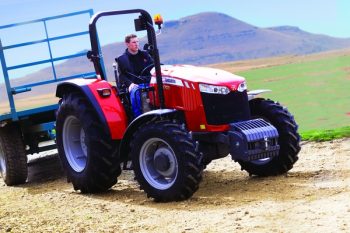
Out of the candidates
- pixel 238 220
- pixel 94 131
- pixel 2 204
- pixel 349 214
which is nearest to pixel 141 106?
pixel 94 131

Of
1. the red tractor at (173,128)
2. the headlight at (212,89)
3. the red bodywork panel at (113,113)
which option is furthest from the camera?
the red bodywork panel at (113,113)

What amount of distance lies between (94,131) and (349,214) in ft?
11.9

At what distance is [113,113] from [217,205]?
6.49ft

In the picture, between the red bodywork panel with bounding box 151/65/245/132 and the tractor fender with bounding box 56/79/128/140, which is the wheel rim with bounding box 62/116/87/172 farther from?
the red bodywork panel with bounding box 151/65/245/132

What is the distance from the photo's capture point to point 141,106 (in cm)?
870

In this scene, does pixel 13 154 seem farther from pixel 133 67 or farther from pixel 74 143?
pixel 133 67

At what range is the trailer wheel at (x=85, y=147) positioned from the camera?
8.73m

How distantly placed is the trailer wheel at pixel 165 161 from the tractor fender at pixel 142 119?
3.8 inches

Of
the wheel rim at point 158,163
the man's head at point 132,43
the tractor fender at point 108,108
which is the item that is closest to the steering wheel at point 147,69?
the man's head at point 132,43

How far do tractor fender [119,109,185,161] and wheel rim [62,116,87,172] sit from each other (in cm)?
112

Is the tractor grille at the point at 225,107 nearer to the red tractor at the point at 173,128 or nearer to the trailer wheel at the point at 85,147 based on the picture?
the red tractor at the point at 173,128

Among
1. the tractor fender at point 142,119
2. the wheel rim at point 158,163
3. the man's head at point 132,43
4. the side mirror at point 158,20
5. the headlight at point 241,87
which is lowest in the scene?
the wheel rim at point 158,163

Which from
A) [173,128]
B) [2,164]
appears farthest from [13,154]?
[173,128]

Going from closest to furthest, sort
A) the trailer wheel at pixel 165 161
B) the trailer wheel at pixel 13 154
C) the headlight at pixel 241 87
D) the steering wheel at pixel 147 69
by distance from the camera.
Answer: the trailer wheel at pixel 165 161, the headlight at pixel 241 87, the steering wheel at pixel 147 69, the trailer wheel at pixel 13 154
